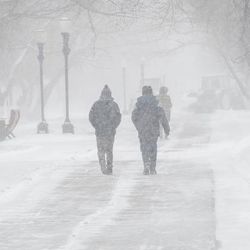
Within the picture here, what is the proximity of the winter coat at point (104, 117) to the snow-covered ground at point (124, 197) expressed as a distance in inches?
32.1

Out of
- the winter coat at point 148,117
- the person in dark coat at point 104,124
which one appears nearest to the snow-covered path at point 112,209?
the person in dark coat at point 104,124

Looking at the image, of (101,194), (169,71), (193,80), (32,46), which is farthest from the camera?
(193,80)

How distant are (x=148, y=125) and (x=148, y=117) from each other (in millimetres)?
147

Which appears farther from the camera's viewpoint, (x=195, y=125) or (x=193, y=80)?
(x=193, y=80)

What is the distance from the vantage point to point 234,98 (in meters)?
52.7

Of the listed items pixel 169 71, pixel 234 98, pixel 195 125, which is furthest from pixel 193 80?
pixel 195 125

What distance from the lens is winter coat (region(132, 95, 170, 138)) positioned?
15.1 meters

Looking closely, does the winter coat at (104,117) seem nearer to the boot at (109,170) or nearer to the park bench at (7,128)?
the boot at (109,170)

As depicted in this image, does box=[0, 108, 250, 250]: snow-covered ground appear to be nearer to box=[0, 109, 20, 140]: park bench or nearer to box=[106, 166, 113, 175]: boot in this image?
box=[106, 166, 113, 175]: boot

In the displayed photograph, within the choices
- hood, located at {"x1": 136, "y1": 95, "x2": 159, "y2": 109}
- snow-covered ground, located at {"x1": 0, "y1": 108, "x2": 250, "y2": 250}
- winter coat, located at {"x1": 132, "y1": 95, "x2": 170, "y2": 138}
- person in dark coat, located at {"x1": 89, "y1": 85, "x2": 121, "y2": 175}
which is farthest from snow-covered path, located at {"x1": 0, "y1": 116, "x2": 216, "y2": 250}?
hood, located at {"x1": 136, "y1": 95, "x2": 159, "y2": 109}

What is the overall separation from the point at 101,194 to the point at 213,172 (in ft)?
11.0

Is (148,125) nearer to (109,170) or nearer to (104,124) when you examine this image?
(104,124)

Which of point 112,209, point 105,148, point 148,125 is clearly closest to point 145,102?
point 148,125

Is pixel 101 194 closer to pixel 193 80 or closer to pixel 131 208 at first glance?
pixel 131 208
